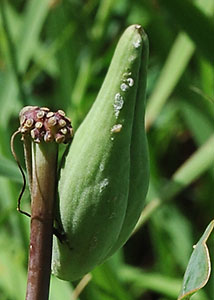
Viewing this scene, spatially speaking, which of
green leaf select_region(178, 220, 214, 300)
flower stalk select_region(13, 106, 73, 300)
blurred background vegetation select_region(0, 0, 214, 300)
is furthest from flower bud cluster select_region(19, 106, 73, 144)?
blurred background vegetation select_region(0, 0, 214, 300)

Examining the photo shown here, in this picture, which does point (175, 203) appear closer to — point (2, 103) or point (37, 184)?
point (2, 103)

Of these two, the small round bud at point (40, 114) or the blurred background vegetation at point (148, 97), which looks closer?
the small round bud at point (40, 114)

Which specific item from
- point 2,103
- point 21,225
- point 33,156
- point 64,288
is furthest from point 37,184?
point 2,103

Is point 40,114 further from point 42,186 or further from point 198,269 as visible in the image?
point 198,269

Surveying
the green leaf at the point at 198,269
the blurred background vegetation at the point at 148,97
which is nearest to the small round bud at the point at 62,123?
the green leaf at the point at 198,269

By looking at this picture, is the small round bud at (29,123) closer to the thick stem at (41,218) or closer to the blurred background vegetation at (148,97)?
the thick stem at (41,218)

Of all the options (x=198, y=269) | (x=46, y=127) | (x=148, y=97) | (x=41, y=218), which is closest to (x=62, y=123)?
(x=46, y=127)
